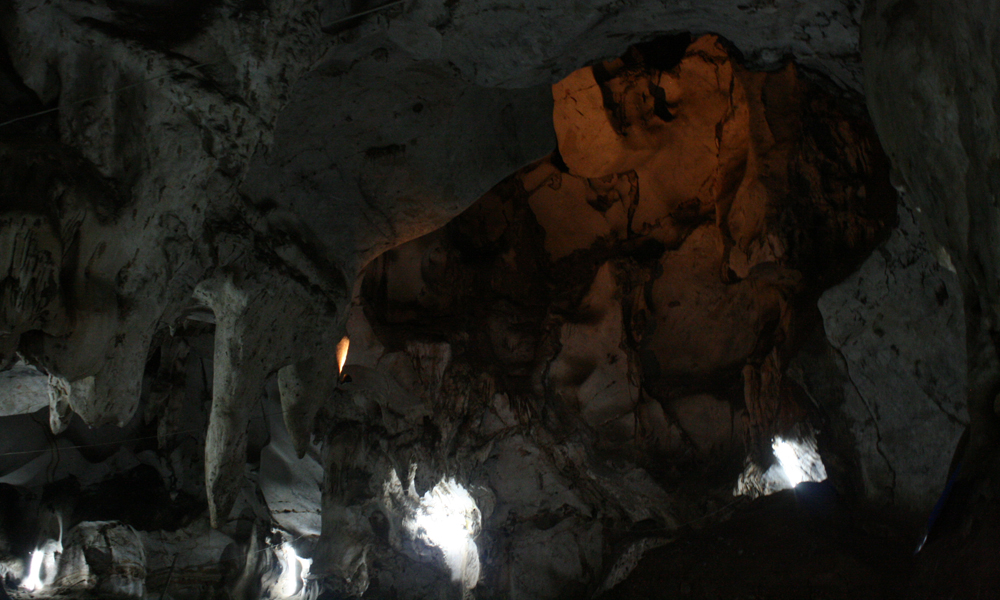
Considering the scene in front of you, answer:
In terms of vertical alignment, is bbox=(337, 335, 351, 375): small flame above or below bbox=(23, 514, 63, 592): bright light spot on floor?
above

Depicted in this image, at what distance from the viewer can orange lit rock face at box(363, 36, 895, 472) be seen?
191 inches

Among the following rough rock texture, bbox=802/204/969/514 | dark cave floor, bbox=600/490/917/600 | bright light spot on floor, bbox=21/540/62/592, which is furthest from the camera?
bright light spot on floor, bbox=21/540/62/592

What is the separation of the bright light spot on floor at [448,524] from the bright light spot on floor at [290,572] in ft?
6.02

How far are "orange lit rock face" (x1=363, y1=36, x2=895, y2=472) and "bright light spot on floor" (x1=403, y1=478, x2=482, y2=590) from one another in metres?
1.14

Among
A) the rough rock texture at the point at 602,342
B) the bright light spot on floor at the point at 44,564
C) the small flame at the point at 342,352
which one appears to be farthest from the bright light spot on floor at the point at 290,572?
the small flame at the point at 342,352

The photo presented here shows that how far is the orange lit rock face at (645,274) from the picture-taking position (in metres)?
4.84

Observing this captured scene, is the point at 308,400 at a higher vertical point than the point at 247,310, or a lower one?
lower

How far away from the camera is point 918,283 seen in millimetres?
3516

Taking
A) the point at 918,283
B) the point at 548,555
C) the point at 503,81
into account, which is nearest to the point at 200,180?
the point at 503,81

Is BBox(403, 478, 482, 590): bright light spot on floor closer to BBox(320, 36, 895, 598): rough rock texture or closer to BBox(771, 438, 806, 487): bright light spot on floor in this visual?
BBox(320, 36, 895, 598): rough rock texture

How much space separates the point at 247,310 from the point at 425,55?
1.37m

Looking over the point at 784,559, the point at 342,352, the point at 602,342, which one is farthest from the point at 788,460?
the point at 342,352

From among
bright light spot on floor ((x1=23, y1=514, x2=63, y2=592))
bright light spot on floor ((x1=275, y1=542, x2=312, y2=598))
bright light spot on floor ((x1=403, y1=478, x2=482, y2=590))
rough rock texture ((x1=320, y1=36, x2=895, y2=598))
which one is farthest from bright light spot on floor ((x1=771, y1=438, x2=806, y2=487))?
bright light spot on floor ((x1=23, y1=514, x2=63, y2=592))

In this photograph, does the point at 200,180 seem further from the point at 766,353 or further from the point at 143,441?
the point at 143,441
